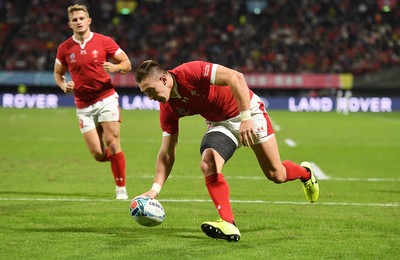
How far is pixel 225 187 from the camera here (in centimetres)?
694

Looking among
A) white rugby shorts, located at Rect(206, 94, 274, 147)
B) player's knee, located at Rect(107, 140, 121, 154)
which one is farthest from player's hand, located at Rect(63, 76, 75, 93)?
white rugby shorts, located at Rect(206, 94, 274, 147)

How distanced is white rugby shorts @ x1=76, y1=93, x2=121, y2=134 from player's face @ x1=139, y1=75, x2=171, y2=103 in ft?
11.4

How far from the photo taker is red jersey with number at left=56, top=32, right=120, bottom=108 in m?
9.89

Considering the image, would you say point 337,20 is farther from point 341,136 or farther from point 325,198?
point 325,198

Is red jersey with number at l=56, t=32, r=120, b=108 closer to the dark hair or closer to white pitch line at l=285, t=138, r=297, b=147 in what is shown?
the dark hair

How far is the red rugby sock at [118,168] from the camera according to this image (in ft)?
32.3

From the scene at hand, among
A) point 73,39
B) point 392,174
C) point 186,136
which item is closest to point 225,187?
point 73,39

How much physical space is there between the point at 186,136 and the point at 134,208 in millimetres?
15377

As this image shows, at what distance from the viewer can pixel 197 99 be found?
6.84m

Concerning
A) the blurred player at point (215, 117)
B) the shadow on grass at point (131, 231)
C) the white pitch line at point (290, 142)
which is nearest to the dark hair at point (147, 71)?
the blurred player at point (215, 117)

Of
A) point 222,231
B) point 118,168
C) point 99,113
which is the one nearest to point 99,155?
point 118,168

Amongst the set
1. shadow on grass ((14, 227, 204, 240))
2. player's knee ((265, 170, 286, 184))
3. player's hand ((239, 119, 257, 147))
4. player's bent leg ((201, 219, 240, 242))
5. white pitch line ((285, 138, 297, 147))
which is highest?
player's hand ((239, 119, 257, 147))

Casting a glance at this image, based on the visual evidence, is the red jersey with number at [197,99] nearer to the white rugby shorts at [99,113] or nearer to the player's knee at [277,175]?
the player's knee at [277,175]

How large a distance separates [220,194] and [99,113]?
3500 millimetres
